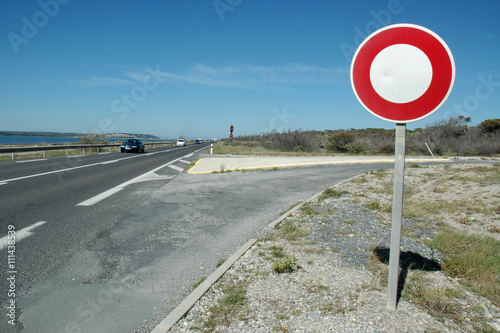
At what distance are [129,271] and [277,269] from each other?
1698 mm

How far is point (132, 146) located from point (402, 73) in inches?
1282

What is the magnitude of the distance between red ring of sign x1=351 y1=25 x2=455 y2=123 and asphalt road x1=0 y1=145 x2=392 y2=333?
2.54m

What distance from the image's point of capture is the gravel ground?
2.49 m

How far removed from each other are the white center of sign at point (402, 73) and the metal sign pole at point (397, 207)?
0.84ft

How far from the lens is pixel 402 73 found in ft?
8.09

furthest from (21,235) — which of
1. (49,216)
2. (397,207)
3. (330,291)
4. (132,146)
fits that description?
(132,146)

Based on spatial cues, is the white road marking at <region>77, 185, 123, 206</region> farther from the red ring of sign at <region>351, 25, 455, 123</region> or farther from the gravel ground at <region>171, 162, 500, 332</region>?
the red ring of sign at <region>351, 25, 455, 123</region>

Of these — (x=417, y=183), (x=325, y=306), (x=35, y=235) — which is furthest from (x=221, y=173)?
(x=325, y=306)

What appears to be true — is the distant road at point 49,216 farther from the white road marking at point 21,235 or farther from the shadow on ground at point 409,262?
the shadow on ground at point 409,262

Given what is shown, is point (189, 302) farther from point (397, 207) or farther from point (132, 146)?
point (132, 146)

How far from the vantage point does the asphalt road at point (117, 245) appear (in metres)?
2.82

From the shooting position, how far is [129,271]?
364 cm

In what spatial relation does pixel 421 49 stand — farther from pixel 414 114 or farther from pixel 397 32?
pixel 414 114

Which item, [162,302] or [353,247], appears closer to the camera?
[162,302]
